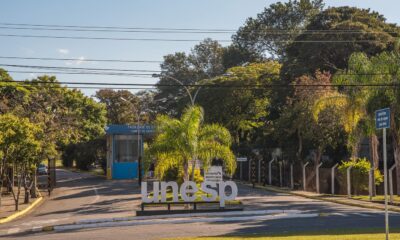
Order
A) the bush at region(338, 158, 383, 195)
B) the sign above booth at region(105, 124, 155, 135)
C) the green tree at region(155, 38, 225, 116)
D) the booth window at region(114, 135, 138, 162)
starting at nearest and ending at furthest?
the bush at region(338, 158, 383, 195) → the sign above booth at region(105, 124, 155, 135) → the booth window at region(114, 135, 138, 162) → the green tree at region(155, 38, 225, 116)

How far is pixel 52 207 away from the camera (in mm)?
31359

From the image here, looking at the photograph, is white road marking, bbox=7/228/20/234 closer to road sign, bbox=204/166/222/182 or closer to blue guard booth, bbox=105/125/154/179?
road sign, bbox=204/166/222/182

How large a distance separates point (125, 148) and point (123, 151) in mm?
361

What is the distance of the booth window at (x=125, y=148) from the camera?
5753cm

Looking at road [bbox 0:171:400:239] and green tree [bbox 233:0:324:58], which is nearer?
road [bbox 0:171:400:239]

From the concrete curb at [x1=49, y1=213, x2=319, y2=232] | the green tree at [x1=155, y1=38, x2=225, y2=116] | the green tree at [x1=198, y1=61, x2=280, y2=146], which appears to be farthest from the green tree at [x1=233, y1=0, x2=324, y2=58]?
the concrete curb at [x1=49, y1=213, x2=319, y2=232]

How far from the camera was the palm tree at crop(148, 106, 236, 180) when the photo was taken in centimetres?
2469

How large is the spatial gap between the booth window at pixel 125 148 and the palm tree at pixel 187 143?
107 ft

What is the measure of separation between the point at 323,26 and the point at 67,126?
22227 mm

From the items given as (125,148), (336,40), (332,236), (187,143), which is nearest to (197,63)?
(125,148)

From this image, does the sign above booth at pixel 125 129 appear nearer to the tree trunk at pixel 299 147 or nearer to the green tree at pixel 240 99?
the green tree at pixel 240 99

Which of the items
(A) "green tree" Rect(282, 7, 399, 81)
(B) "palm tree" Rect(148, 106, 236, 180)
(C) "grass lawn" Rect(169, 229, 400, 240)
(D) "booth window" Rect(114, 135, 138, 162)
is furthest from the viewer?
(D) "booth window" Rect(114, 135, 138, 162)

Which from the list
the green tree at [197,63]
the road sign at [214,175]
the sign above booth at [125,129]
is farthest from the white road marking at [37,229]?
the green tree at [197,63]

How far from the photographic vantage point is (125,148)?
57.9m
